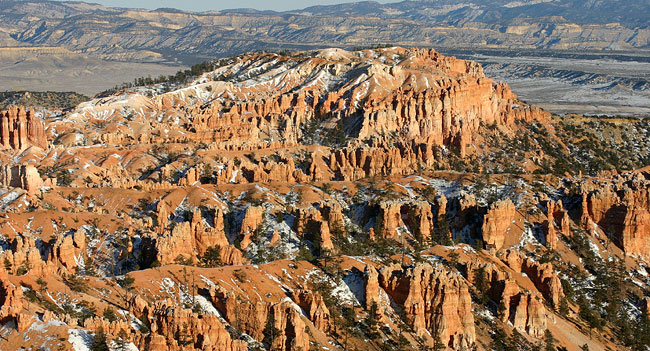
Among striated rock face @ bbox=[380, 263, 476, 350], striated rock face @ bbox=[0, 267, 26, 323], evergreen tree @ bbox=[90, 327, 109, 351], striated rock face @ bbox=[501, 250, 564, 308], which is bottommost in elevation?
striated rock face @ bbox=[501, 250, 564, 308]

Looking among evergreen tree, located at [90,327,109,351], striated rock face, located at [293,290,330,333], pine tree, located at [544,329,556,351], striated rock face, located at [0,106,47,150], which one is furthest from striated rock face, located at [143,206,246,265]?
striated rock face, located at [0,106,47,150]

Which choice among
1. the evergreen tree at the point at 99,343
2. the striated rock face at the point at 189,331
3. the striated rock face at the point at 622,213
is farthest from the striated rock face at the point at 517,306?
the evergreen tree at the point at 99,343

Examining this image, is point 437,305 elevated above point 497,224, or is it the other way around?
point 437,305

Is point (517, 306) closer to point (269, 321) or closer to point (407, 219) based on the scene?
point (269, 321)

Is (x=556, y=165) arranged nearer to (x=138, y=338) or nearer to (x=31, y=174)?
(x=31, y=174)

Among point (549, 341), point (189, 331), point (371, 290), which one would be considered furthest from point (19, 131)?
point (549, 341)

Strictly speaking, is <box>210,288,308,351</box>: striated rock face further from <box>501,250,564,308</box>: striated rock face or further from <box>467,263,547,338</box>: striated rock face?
<box>501,250,564,308</box>: striated rock face

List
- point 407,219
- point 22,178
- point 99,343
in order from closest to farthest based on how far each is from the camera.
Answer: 1. point 99,343
2. point 22,178
3. point 407,219

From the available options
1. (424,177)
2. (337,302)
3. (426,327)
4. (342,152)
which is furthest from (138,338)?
(342,152)
